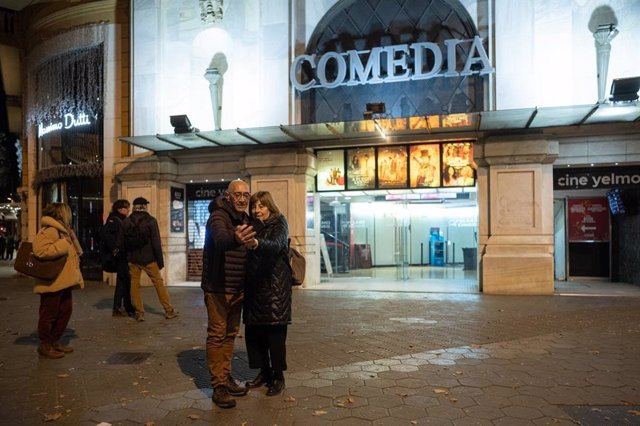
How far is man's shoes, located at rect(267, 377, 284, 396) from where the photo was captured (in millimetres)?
4643

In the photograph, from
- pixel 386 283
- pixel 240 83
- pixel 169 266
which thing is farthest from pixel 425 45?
pixel 169 266

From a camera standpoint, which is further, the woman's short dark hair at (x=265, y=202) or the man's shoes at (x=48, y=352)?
the man's shoes at (x=48, y=352)

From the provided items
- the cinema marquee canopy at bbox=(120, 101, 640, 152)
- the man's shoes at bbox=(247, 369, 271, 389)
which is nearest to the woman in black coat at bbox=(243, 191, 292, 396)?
the man's shoes at bbox=(247, 369, 271, 389)

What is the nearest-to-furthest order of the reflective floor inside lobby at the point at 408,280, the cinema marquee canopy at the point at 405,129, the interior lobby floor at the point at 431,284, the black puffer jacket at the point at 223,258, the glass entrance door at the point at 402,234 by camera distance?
the black puffer jacket at the point at 223,258 < the cinema marquee canopy at the point at 405,129 < the interior lobby floor at the point at 431,284 < the reflective floor inside lobby at the point at 408,280 < the glass entrance door at the point at 402,234

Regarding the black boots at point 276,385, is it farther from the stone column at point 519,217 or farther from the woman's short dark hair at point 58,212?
the stone column at point 519,217

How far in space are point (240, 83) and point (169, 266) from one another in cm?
500

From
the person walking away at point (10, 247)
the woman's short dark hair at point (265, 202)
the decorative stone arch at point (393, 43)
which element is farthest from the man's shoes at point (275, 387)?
the person walking away at point (10, 247)

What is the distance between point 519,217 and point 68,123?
41.5ft

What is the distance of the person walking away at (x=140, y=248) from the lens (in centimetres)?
816

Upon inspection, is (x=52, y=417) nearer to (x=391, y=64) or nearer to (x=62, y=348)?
(x=62, y=348)

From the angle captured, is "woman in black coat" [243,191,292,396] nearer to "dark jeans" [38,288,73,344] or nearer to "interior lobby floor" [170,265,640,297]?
"dark jeans" [38,288,73,344]

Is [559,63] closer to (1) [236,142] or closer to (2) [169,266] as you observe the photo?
(1) [236,142]

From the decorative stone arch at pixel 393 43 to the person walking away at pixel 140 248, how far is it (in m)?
5.87

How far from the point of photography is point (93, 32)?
14.5 m
